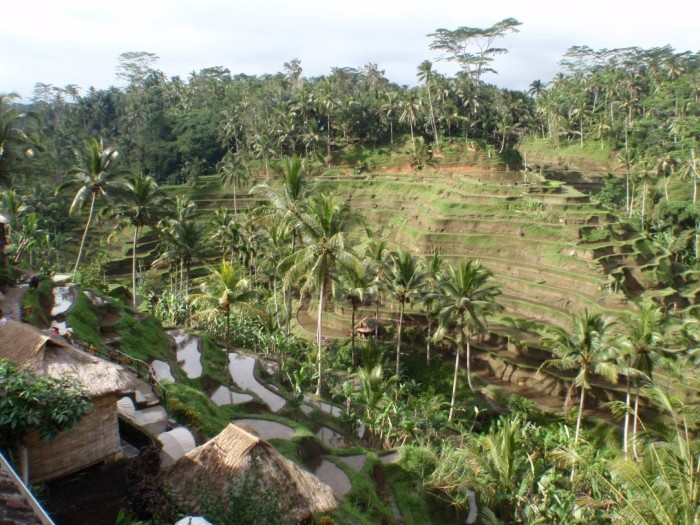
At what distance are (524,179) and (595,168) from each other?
29.7 metres

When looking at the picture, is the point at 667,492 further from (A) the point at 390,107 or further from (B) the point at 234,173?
(A) the point at 390,107

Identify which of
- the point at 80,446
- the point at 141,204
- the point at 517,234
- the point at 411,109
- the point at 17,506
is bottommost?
the point at 517,234

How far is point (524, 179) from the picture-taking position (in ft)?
181

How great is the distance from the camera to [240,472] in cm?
1160

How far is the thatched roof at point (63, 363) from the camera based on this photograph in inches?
469

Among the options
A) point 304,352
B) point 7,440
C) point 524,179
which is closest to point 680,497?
point 7,440

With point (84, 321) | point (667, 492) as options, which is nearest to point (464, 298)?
point (84, 321)

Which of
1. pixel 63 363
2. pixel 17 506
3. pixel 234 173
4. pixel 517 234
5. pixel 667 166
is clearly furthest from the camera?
pixel 667 166

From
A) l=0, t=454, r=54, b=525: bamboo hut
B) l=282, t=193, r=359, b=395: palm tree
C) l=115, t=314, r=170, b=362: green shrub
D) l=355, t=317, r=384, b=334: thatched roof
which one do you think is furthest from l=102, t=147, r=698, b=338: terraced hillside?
l=0, t=454, r=54, b=525: bamboo hut

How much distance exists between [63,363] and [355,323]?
27007mm

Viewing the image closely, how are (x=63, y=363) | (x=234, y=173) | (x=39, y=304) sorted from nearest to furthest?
(x=63, y=363), (x=39, y=304), (x=234, y=173)

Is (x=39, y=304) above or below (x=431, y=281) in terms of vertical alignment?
above

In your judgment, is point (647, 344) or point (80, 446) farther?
point (647, 344)

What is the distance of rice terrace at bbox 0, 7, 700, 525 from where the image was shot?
1163 centimetres
